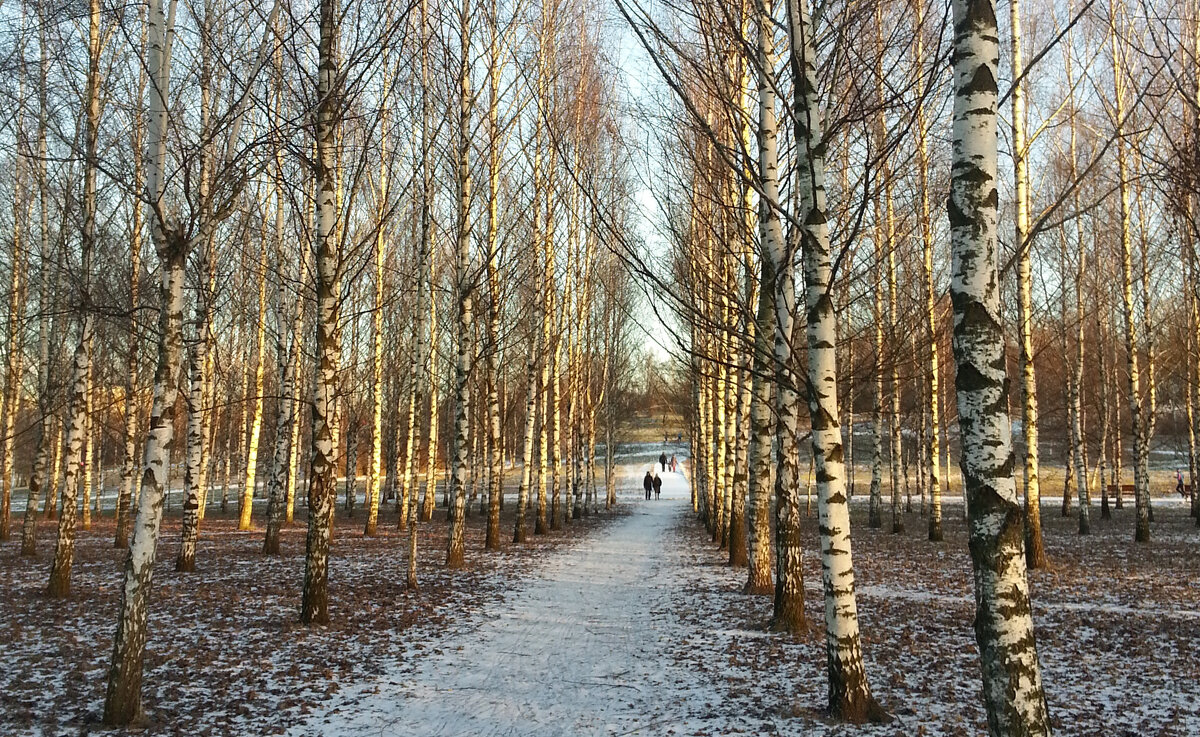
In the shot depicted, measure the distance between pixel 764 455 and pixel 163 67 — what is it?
7.51 meters

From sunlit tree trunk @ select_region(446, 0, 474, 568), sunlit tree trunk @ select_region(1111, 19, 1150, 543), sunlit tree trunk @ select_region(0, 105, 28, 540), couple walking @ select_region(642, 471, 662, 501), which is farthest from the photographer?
couple walking @ select_region(642, 471, 662, 501)

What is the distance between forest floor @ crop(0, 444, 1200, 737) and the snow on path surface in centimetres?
3

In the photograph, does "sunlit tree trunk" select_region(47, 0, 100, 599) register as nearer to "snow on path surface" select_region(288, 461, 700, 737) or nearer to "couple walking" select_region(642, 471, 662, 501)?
"snow on path surface" select_region(288, 461, 700, 737)

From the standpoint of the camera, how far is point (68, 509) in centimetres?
901

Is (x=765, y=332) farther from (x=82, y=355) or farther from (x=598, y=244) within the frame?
(x=598, y=244)

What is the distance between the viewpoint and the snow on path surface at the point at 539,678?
4.73 meters

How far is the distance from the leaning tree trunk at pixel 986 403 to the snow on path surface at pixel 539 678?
2472mm

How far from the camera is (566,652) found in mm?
6645

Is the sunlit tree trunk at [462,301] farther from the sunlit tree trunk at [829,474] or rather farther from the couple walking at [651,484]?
the couple walking at [651,484]

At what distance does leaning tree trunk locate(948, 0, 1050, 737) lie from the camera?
278 centimetres

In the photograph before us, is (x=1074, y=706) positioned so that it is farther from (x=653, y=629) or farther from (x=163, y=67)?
(x=163, y=67)

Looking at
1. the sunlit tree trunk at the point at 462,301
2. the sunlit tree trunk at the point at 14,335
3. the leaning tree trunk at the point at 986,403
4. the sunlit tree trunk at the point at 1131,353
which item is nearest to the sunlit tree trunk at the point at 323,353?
the sunlit tree trunk at the point at 462,301

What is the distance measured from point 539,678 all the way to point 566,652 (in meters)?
0.87

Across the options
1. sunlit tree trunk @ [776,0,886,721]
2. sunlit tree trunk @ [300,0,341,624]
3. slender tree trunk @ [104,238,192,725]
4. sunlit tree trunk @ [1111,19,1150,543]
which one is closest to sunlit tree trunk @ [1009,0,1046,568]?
sunlit tree trunk @ [1111,19,1150,543]
